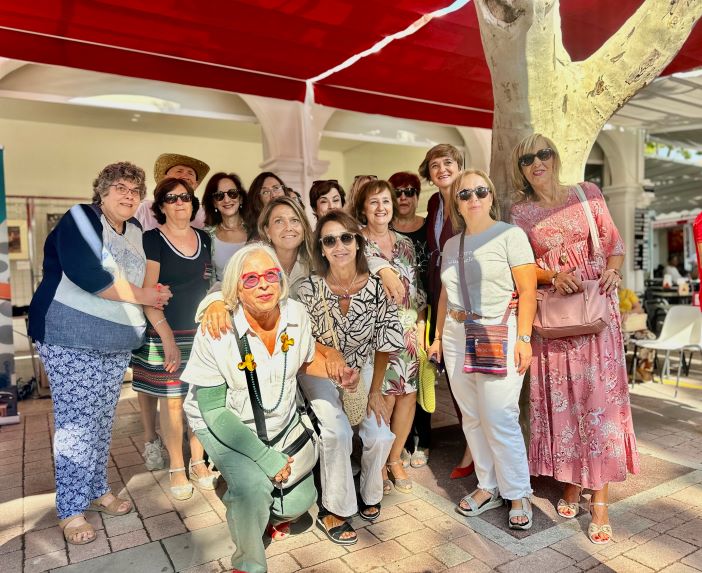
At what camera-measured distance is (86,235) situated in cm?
263

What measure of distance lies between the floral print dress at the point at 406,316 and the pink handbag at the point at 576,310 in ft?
2.56

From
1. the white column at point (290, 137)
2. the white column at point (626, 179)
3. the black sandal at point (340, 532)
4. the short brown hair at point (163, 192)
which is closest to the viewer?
the black sandal at point (340, 532)

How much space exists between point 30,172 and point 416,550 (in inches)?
337

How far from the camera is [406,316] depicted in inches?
129

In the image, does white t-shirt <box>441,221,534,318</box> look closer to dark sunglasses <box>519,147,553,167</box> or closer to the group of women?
the group of women

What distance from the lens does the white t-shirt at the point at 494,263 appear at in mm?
2668

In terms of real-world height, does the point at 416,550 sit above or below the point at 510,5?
below

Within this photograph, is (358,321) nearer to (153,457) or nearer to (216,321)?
(216,321)

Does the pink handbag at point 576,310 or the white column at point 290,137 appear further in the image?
the white column at point 290,137

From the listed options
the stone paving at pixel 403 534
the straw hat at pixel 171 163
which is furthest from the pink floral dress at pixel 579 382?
the straw hat at pixel 171 163

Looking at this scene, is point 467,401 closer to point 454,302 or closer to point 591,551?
point 454,302

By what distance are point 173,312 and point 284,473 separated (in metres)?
1.35

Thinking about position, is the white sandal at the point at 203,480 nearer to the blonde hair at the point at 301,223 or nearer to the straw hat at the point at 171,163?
the blonde hair at the point at 301,223

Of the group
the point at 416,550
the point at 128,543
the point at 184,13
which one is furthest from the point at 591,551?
the point at 184,13
